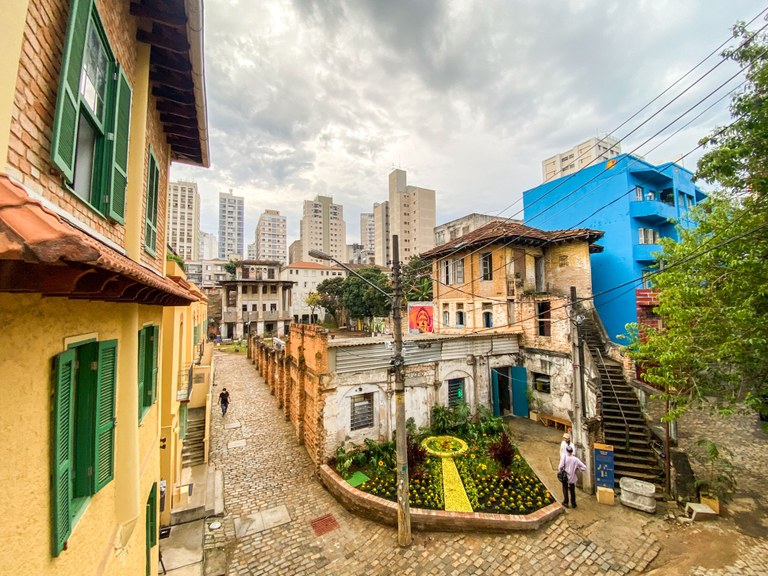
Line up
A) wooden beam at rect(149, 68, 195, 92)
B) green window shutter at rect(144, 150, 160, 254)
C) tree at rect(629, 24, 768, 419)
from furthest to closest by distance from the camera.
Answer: tree at rect(629, 24, 768, 419), green window shutter at rect(144, 150, 160, 254), wooden beam at rect(149, 68, 195, 92)

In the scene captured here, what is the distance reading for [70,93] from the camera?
269 centimetres

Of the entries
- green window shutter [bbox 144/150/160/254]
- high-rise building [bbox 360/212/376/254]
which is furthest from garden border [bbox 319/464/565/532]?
high-rise building [bbox 360/212/376/254]

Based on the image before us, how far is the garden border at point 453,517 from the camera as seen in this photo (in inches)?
363

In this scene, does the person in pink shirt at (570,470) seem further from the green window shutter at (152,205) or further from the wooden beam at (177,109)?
the wooden beam at (177,109)

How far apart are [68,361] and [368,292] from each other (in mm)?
40200

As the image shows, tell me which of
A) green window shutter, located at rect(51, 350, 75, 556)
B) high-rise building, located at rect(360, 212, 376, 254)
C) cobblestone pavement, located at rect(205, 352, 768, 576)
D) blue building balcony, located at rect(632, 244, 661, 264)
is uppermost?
high-rise building, located at rect(360, 212, 376, 254)

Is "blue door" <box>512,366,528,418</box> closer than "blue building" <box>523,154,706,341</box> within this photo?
Yes

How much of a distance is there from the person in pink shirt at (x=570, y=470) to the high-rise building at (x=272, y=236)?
114747mm

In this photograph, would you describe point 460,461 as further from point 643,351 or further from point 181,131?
point 181,131

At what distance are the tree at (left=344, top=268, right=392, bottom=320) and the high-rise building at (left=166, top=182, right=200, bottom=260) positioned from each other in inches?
3053

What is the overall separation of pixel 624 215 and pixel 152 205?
24.3 m

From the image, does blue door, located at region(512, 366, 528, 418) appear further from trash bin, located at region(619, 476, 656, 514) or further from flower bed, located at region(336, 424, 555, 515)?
trash bin, located at region(619, 476, 656, 514)

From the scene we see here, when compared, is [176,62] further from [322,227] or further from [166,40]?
[322,227]

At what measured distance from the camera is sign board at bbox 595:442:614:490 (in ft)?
34.7
